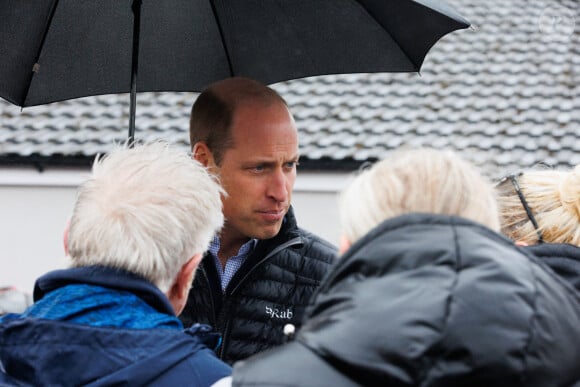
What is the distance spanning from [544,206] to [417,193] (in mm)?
895

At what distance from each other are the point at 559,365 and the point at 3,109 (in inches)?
643

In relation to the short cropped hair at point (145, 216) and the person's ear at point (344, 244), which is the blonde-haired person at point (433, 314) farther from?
the short cropped hair at point (145, 216)

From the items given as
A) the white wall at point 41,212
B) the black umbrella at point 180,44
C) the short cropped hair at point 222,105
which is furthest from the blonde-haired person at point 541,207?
the white wall at point 41,212

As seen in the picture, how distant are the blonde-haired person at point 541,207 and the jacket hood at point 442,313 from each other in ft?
2.56

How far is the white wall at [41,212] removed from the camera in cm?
1541

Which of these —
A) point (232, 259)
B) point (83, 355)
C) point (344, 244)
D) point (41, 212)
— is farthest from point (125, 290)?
point (41, 212)

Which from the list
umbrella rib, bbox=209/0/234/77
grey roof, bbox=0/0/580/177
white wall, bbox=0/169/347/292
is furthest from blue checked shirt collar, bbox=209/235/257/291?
white wall, bbox=0/169/347/292

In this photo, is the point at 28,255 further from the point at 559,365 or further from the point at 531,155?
the point at 559,365

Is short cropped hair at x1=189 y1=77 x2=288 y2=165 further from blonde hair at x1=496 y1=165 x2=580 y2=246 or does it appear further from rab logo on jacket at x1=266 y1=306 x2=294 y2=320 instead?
blonde hair at x1=496 y1=165 x2=580 y2=246

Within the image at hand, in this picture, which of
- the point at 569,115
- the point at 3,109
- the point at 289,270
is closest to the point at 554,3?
the point at 569,115

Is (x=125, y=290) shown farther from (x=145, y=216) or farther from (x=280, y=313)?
(x=280, y=313)

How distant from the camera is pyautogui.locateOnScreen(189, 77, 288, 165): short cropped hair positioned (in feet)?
10.1

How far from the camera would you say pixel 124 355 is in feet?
5.66

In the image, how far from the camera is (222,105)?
313 cm
